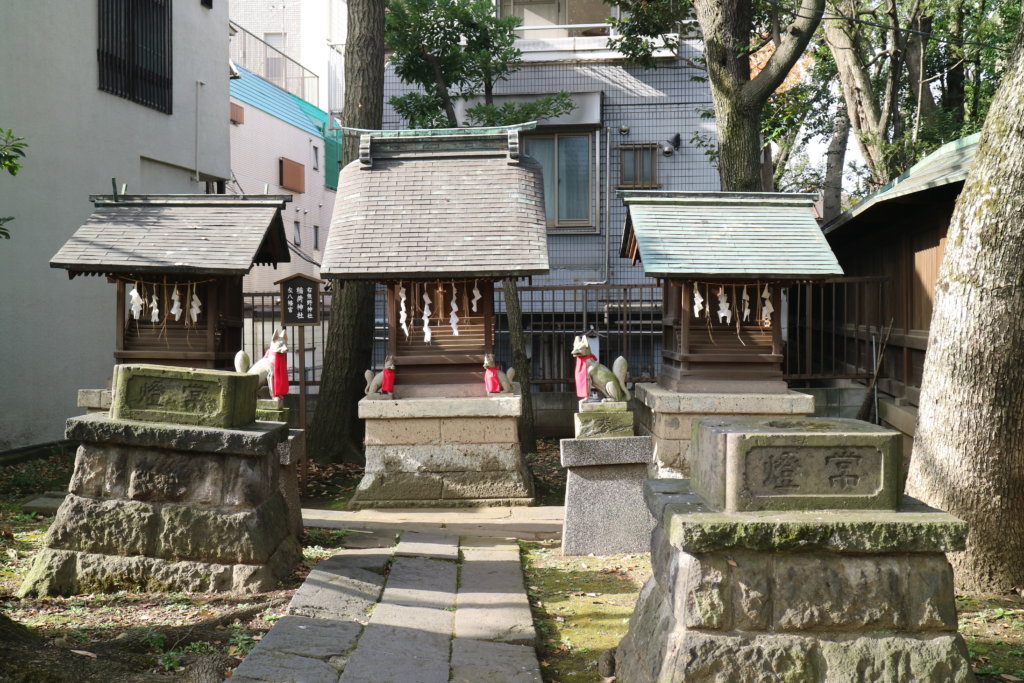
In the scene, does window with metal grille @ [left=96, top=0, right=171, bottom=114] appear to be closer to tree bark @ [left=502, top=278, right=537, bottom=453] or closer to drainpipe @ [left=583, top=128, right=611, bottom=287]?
tree bark @ [left=502, top=278, right=537, bottom=453]

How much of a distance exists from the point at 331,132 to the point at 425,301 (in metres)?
22.8

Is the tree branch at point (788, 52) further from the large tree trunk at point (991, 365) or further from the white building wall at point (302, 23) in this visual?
the white building wall at point (302, 23)

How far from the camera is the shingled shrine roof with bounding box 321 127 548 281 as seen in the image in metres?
11.1

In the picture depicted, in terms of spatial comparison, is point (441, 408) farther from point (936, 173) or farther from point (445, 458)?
point (936, 173)

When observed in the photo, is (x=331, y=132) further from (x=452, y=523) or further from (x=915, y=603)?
(x=915, y=603)

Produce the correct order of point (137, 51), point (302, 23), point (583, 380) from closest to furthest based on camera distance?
point (583, 380) < point (137, 51) < point (302, 23)

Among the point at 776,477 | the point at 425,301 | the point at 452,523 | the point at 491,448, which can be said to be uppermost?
the point at 425,301

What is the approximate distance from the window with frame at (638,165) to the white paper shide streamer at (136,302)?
11194mm

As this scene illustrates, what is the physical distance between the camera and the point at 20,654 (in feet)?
15.8

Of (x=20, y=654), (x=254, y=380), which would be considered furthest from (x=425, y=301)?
(x=20, y=654)

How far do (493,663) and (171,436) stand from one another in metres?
3.24

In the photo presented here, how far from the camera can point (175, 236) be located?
11617 millimetres

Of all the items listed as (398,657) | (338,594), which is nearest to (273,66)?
(338,594)

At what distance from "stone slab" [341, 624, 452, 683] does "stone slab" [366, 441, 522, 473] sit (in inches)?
204
